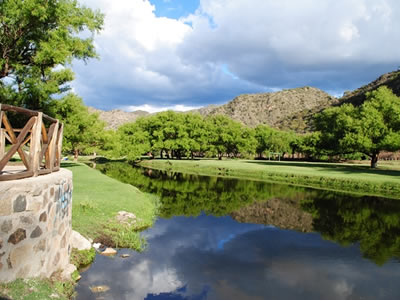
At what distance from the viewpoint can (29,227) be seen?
6.34 metres

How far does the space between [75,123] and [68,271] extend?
30.4 metres

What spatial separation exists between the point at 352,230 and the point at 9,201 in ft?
59.8

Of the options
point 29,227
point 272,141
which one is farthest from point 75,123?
point 272,141

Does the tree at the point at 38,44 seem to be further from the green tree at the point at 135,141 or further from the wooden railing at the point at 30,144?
the green tree at the point at 135,141

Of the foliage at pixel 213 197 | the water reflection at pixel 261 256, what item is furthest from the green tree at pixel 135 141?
the water reflection at pixel 261 256

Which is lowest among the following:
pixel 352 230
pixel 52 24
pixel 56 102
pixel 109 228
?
Answer: pixel 352 230

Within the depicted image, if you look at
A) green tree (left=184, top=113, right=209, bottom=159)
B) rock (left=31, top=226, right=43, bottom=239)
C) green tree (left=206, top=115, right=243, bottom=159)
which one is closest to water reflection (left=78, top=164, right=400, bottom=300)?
rock (left=31, top=226, right=43, bottom=239)

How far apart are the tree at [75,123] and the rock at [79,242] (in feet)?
44.2

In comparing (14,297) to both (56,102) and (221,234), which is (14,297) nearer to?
(221,234)

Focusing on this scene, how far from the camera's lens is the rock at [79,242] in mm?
10600

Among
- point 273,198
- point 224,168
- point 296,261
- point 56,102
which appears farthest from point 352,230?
point 224,168

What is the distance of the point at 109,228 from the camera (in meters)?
13.5

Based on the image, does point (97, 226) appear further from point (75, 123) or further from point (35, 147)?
point (75, 123)

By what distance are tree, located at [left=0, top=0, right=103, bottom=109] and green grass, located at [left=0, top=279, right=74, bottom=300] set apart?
13.9 metres
